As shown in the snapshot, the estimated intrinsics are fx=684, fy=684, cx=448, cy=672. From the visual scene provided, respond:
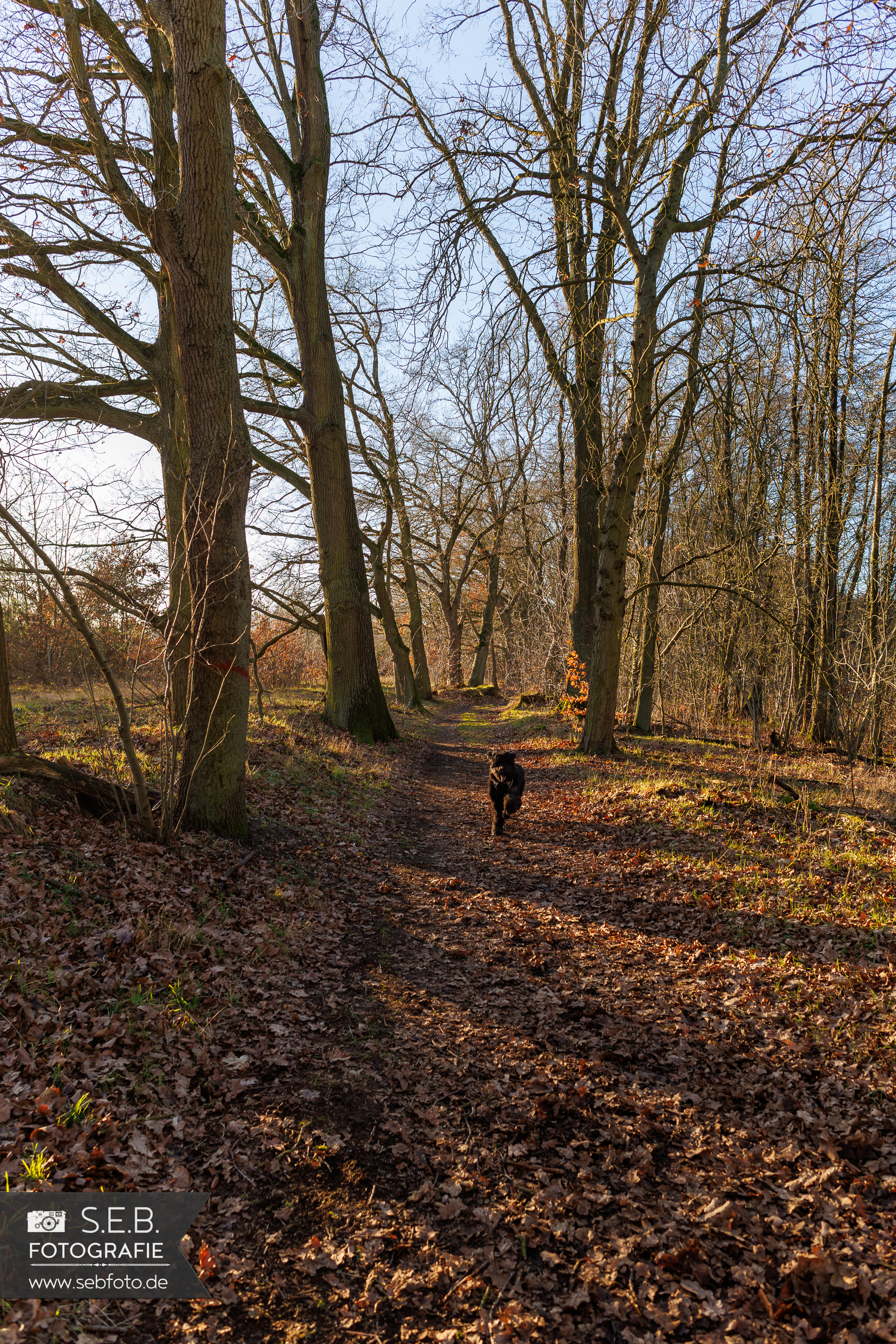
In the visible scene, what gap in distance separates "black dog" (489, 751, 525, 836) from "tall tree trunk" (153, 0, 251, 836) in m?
3.14

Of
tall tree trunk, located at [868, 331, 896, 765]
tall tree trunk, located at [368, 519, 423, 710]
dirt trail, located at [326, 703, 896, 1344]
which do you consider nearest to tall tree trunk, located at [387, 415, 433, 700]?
tall tree trunk, located at [368, 519, 423, 710]

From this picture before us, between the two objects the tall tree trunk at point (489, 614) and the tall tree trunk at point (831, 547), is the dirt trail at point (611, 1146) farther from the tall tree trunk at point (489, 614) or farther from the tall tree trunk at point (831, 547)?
the tall tree trunk at point (489, 614)

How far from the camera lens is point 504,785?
8320 mm

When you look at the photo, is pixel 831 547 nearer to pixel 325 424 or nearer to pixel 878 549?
pixel 878 549

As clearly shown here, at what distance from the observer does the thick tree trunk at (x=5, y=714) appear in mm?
6047

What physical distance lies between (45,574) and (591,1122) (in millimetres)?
4928

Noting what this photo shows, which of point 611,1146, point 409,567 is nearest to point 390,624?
point 409,567

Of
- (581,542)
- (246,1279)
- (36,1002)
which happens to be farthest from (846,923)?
(581,542)

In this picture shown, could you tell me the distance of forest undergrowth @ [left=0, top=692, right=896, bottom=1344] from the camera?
2508 mm

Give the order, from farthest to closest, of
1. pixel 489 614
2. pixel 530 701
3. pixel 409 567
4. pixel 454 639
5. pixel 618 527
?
pixel 454 639 → pixel 489 614 → pixel 409 567 → pixel 530 701 → pixel 618 527

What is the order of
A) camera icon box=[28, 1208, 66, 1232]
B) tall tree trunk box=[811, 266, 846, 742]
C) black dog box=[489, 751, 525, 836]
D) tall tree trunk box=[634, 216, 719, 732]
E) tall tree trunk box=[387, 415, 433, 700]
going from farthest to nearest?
tall tree trunk box=[387, 415, 433, 700] → tall tree trunk box=[811, 266, 846, 742] → tall tree trunk box=[634, 216, 719, 732] → black dog box=[489, 751, 525, 836] → camera icon box=[28, 1208, 66, 1232]
